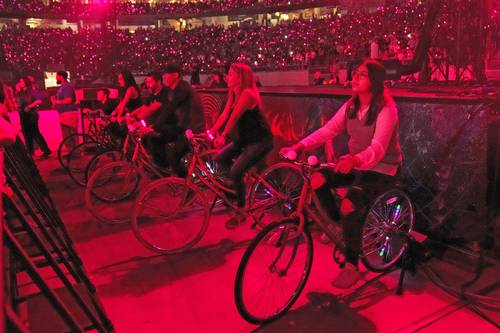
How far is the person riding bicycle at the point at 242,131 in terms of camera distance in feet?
16.8

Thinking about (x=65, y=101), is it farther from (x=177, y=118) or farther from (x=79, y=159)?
(x=177, y=118)

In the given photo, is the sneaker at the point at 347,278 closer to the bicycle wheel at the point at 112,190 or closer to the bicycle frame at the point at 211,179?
the bicycle frame at the point at 211,179

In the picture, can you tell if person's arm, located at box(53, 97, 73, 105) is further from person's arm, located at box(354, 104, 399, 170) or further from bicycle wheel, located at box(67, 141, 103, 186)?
person's arm, located at box(354, 104, 399, 170)

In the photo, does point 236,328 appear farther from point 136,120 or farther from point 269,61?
point 269,61

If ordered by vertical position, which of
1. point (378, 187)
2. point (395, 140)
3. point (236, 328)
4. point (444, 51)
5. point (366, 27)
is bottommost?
point (236, 328)

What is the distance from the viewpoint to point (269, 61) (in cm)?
2383

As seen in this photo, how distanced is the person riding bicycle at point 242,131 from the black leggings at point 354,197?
141 cm

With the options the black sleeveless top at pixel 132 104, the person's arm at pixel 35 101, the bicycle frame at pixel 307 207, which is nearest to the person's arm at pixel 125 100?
the black sleeveless top at pixel 132 104

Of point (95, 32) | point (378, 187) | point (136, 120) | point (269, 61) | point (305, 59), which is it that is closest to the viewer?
point (378, 187)

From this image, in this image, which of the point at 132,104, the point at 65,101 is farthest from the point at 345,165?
the point at 65,101

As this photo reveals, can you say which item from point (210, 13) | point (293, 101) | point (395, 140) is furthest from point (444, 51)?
point (210, 13)

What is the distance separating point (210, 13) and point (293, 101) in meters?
28.7

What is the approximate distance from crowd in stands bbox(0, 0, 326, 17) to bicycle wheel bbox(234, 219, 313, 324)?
26922mm

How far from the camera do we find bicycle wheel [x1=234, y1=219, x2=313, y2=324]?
11.1 feet
